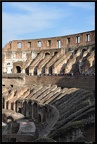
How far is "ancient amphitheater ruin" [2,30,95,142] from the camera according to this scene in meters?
11.8

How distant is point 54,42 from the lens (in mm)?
36375

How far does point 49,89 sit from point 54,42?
44.7 feet

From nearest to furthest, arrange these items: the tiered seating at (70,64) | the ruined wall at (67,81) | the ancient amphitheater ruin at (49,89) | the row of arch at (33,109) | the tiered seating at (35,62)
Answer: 1. the ancient amphitheater ruin at (49,89)
2. the row of arch at (33,109)
3. the ruined wall at (67,81)
4. the tiered seating at (70,64)
5. the tiered seating at (35,62)

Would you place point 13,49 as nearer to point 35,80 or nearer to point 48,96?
point 35,80

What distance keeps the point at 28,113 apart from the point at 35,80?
7.66 meters

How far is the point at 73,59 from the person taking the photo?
3023cm

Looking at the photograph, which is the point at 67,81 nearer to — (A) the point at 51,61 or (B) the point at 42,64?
(A) the point at 51,61

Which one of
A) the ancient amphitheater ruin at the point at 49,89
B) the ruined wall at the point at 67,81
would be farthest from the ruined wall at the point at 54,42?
the ruined wall at the point at 67,81

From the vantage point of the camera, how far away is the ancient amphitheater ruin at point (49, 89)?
11.8 m

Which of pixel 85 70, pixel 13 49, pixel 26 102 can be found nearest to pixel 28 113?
pixel 26 102

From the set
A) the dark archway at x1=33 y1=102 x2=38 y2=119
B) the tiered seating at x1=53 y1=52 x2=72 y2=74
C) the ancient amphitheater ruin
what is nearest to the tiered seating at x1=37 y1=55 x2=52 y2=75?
the ancient amphitheater ruin

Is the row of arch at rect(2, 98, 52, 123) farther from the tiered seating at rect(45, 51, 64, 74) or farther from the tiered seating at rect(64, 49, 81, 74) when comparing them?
the tiered seating at rect(45, 51, 64, 74)

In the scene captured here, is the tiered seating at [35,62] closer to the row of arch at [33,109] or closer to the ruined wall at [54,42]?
the ruined wall at [54,42]

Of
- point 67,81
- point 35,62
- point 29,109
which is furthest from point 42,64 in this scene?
point 29,109
